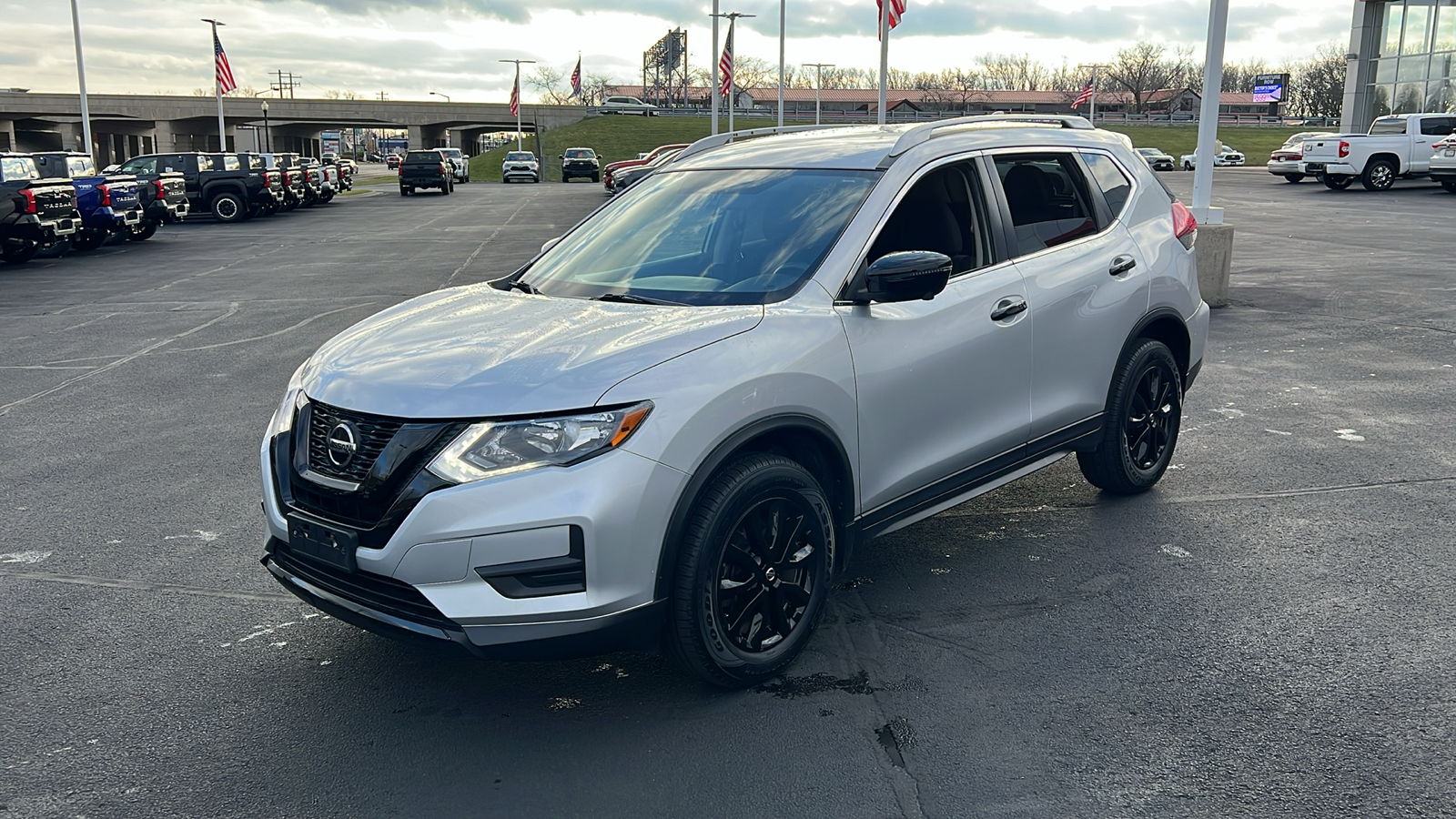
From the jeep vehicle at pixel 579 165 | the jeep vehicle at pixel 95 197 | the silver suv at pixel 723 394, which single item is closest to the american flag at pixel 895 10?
the jeep vehicle at pixel 95 197

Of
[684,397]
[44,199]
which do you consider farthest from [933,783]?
[44,199]

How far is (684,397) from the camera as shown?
3.44m

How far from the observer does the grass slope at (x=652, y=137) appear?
296ft

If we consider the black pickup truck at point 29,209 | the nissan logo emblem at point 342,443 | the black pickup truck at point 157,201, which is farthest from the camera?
the black pickup truck at point 157,201

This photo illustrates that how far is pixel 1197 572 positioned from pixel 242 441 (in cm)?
548

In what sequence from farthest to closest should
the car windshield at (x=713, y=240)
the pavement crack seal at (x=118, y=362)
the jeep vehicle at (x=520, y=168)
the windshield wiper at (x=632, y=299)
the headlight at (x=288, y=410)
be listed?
the jeep vehicle at (x=520, y=168) → the pavement crack seal at (x=118, y=362) → the car windshield at (x=713, y=240) → the windshield wiper at (x=632, y=299) → the headlight at (x=288, y=410)

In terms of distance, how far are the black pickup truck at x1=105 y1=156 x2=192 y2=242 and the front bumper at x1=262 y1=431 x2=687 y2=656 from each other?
2309 centimetres

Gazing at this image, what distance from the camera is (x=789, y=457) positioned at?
13.0ft

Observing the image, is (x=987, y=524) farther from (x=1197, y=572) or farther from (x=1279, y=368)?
(x=1279, y=368)

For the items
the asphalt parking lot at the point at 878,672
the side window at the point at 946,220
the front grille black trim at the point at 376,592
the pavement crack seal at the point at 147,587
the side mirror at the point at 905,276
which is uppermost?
the side window at the point at 946,220

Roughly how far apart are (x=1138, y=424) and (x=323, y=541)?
13.1 ft

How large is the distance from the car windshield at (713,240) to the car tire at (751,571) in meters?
0.68

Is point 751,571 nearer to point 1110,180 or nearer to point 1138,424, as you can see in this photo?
point 1138,424

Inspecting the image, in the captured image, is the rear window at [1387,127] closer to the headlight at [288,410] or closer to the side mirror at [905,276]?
the side mirror at [905,276]
